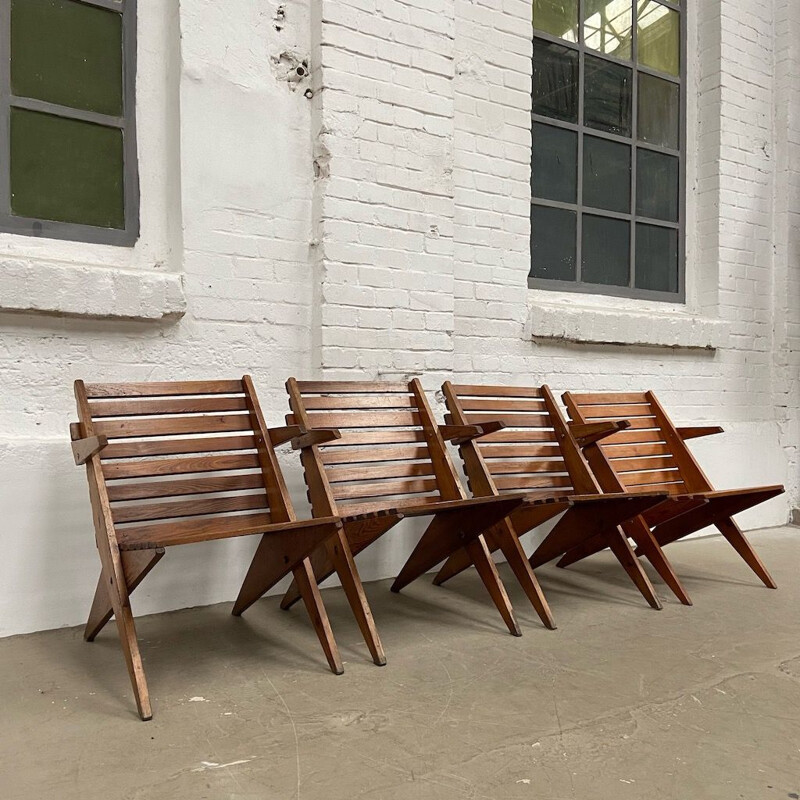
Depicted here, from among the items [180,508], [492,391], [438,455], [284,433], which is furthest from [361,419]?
[180,508]

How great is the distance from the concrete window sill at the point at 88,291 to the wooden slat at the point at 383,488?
0.97 m

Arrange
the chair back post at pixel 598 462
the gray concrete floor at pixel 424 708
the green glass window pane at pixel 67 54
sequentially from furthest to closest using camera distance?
1. the chair back post at pixel 598 462
2. the green glass window pane at pixel 67 54
3. the gray concrete floor at pixel 424 708

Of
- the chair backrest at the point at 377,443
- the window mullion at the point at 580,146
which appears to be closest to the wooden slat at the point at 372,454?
the chair backrest at the point at 377,443

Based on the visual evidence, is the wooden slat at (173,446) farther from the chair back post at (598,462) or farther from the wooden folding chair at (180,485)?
the chair back post at (598,462)

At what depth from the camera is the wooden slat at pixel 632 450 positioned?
3.94 m

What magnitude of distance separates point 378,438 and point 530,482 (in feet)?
2.53

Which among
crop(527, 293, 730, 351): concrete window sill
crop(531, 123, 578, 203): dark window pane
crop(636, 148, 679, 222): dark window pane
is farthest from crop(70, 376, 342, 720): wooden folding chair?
crop(636, 148, 679, 222): dark window pane

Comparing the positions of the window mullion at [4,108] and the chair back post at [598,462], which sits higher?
the window mullion at [4,108]

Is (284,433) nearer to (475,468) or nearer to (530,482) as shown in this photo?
(475,468)

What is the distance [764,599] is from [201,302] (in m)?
2.68

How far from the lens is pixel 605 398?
4023 millimetres

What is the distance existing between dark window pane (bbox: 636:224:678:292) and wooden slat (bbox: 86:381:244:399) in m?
2.99

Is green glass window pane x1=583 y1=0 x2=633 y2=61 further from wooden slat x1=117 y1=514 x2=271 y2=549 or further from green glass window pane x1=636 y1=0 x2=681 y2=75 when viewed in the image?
wooden slat x1=117 y1=514 x2=271 y2=549

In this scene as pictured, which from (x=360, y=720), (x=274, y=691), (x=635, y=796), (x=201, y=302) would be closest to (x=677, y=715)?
(x=635, y=796)
